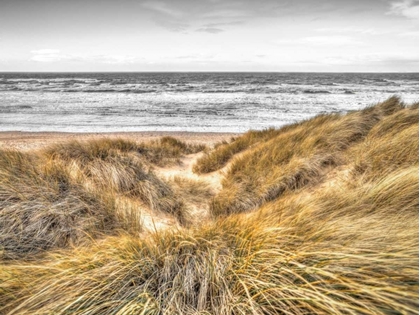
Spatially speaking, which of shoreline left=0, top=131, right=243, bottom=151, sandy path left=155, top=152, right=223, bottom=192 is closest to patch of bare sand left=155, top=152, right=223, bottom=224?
sandy path left=155, top=152, right=223, bottom=192

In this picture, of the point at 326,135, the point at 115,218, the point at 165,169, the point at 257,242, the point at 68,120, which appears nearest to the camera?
the point at 257,242

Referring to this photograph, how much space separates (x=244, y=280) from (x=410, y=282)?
3.18 feet

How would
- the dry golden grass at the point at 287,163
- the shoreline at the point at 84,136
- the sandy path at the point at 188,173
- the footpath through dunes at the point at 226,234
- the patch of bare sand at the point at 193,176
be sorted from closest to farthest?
the footpath through dunes at the point at 226,234
the patch of bare sand at the point at 193,176
the dry golden grass at the point at 287,163
the sandy path at the point at 188,173
the shoreline at the point at 84,136

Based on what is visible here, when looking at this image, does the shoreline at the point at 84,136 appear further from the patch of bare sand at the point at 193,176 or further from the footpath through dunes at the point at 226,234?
the footpath through dunes at the point at 226,234

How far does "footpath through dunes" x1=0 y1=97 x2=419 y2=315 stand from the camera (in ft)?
5.87

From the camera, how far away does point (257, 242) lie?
237 cm

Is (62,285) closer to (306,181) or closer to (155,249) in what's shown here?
(155,249)

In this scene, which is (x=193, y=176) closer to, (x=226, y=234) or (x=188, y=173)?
(x=188, y=173)

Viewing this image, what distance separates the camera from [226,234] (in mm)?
2748

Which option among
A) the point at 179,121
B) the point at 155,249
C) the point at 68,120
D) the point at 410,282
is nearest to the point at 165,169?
the point at 155,249

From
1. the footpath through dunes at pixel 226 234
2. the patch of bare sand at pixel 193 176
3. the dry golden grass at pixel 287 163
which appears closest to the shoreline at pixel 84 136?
the patch of bare sand at pixel 193 176

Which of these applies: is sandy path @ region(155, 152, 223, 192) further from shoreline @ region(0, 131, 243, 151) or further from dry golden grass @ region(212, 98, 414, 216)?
shoreline @ region(0, 131, 243, 151)

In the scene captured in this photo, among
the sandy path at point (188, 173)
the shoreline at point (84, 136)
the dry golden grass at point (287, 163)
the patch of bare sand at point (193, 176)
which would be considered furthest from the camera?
the shoreline at point (84, 136)

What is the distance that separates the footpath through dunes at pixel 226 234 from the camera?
1.79 m
